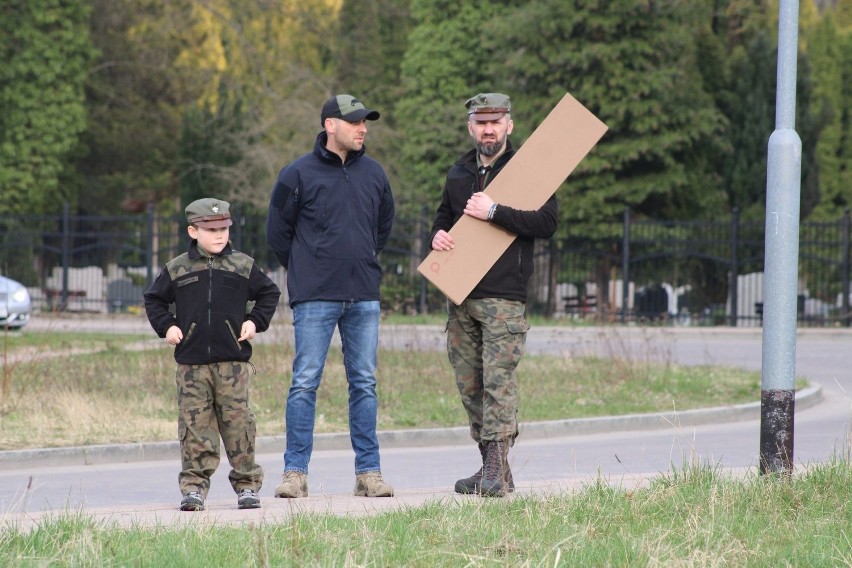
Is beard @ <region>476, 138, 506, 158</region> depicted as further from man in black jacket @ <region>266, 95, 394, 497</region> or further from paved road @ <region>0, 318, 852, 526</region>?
paved road @ <region>0, 318, 852, 526</region>

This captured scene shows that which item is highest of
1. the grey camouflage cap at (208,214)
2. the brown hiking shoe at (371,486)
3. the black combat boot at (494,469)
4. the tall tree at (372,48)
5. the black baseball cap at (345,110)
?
the tall tree at (372,48)

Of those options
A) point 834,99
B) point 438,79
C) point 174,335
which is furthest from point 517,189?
point 834,99

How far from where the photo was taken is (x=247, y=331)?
740 centimetres

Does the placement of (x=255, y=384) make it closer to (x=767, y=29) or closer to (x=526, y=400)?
(x=526, y=400)

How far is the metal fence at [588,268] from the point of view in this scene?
29531mm

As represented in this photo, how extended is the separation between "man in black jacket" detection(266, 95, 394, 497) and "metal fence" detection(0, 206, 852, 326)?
20572 mm

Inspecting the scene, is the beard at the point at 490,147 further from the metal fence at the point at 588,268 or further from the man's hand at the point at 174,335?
the metal fence at the point at 588,268

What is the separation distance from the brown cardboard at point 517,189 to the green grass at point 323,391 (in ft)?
14.4

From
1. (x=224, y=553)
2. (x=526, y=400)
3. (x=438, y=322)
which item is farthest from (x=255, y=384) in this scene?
(x=438, y=322)

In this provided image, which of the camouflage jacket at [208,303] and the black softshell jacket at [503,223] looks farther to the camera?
the black softshell jacket at [503,223]

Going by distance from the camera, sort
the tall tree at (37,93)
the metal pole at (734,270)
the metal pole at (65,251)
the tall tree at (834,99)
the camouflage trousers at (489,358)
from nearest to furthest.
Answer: the camouflage trousers at (489,358) → the metal pole at (734,270) → the metal pole at (65,251) → the tall tree at (37,93) → the tall tree at (834,99)

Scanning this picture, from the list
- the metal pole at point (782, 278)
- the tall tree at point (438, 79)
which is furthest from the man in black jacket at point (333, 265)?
the tall tree at point (438, 79)

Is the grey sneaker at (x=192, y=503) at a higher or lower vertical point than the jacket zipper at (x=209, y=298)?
lower

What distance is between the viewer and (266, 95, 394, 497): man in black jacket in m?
7.55
